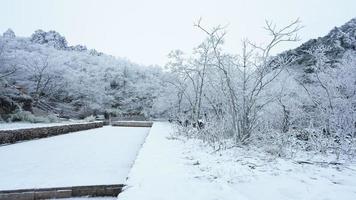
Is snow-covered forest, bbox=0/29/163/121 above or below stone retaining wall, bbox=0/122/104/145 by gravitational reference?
above

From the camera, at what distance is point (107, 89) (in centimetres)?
3581

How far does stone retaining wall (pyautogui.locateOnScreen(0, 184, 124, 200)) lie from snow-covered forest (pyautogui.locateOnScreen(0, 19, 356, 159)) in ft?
11.7

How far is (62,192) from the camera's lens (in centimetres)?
390

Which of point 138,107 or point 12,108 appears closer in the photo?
point 12,108

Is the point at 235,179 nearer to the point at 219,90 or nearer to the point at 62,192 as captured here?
the point at 62,192

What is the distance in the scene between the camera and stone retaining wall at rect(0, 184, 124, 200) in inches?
149

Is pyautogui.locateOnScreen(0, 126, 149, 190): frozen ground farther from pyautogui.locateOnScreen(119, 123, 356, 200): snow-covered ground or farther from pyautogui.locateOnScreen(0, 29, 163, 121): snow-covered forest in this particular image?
pyautogui.locateOnScreen(0, 29, 163, 121): snow-covered forest

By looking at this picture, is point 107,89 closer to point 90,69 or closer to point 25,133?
point 90,69

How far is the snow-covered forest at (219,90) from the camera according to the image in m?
7.28

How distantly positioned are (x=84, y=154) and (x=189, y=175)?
3955mm

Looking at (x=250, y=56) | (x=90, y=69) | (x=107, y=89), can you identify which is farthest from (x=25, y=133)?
(x=90, y=69)

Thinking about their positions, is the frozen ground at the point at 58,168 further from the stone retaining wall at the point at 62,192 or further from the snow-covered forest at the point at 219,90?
the snow-covered forest at the point at 219,90

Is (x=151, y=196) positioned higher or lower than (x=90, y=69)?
lower

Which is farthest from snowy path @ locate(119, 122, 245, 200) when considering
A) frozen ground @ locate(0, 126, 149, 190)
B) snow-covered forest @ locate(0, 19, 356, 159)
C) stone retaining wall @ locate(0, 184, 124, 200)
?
Answer: snow-covered forest @ locate(0, 19, 356, 159)
